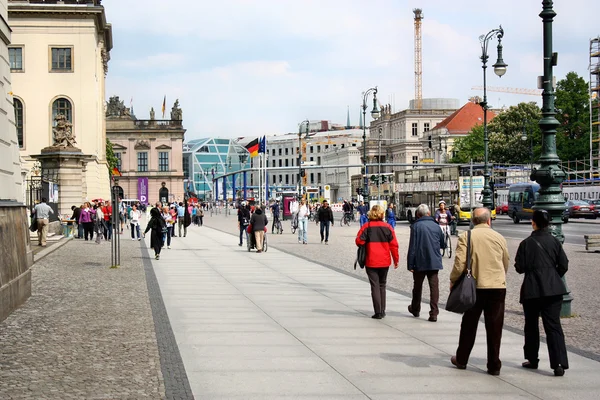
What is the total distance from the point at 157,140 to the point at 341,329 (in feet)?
375

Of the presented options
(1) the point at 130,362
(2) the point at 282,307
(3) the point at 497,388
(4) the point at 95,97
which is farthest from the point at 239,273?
(4) the point at 95,97

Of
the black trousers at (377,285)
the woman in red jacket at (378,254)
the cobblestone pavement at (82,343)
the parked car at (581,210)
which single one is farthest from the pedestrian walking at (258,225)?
the parked car at (581,210)

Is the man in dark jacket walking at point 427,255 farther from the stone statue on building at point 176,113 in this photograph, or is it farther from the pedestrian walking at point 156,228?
the stone statue on building at point 176,113

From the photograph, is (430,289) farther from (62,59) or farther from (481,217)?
(62,59)

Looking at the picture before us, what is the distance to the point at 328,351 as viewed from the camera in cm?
1016

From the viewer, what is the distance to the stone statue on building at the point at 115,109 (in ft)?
422

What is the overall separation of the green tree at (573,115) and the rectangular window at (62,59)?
Result: 44.0m

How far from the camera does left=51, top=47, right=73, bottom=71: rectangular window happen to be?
63.6 meters

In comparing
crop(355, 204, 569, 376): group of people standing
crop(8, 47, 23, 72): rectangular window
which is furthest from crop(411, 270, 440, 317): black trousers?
crop(8, 47, 23, 72): rectangular window

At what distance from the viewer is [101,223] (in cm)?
3859

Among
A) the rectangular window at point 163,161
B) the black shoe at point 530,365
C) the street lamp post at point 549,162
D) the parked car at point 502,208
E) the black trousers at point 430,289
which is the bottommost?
the parked car at point 502,208

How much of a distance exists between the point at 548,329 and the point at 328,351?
2.56 meters

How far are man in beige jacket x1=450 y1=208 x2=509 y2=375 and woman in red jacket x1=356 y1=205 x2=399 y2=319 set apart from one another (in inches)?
150

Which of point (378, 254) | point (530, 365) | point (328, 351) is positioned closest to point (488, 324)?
point (530, 365)
